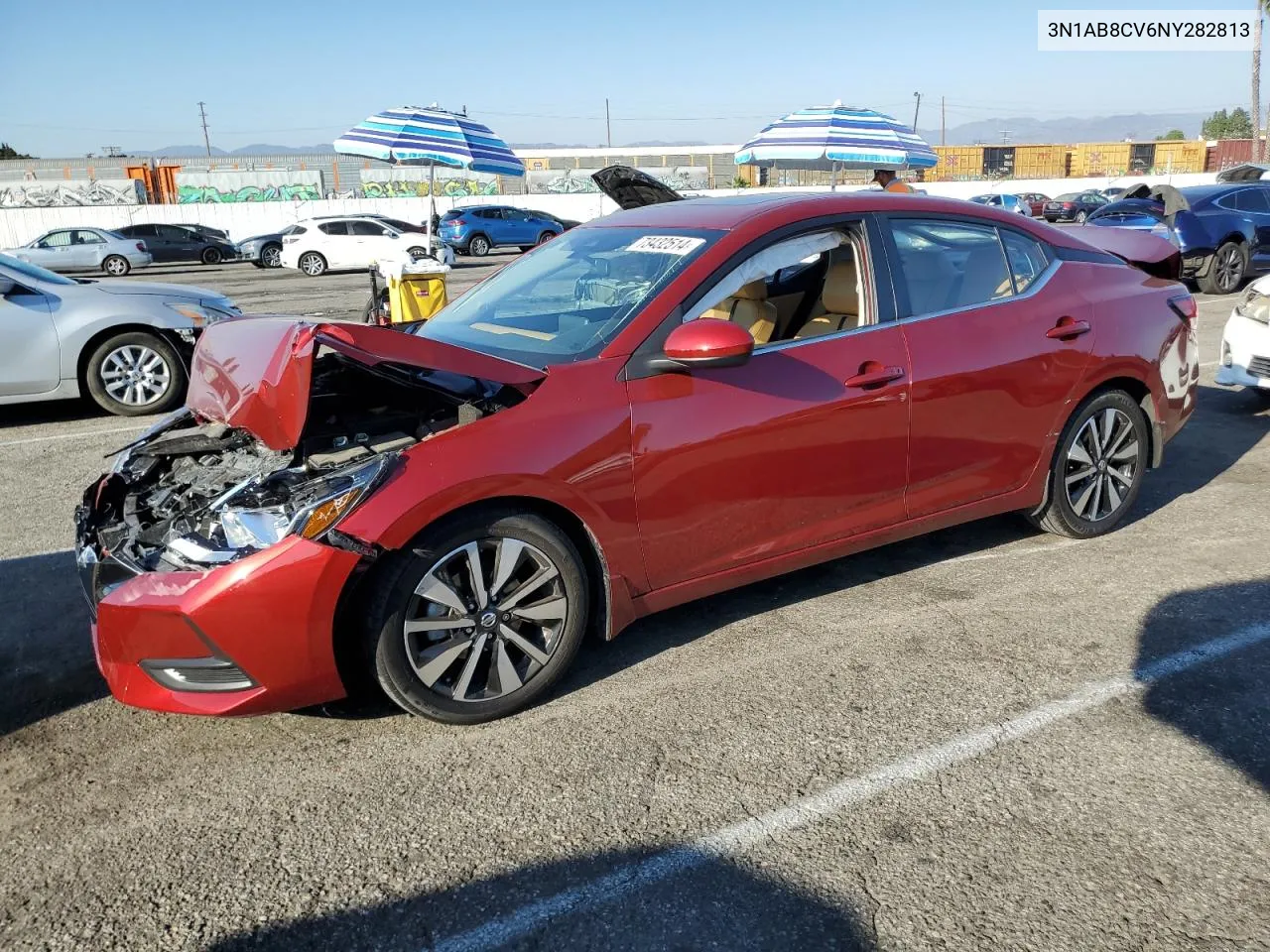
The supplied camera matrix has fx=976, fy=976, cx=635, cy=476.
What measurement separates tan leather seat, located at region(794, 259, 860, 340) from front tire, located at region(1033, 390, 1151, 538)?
4.32 ft

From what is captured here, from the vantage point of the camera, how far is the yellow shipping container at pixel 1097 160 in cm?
6191

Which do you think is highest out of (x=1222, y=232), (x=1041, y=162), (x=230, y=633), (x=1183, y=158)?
(x=1041, y=162)

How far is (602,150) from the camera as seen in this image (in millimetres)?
74500

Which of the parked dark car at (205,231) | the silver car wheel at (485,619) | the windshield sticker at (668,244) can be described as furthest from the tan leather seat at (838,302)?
the parked dark car at (205,231)

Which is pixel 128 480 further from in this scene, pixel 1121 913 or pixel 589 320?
pixel 1121 913

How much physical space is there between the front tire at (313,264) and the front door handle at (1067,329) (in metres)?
23.6

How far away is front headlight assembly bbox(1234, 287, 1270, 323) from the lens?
6.85m

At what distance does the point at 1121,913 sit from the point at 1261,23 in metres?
61.7

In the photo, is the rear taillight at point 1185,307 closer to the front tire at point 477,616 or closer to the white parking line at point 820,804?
the white parking line at point 820,804

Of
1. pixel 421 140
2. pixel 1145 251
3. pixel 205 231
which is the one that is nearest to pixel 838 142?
pixel 421 140

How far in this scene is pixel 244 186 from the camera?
44312 mm

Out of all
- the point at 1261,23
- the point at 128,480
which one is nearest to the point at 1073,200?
the point at 1261,23

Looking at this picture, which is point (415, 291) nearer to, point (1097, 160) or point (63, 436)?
point (63, 436)

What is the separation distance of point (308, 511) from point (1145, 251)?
187 inches
